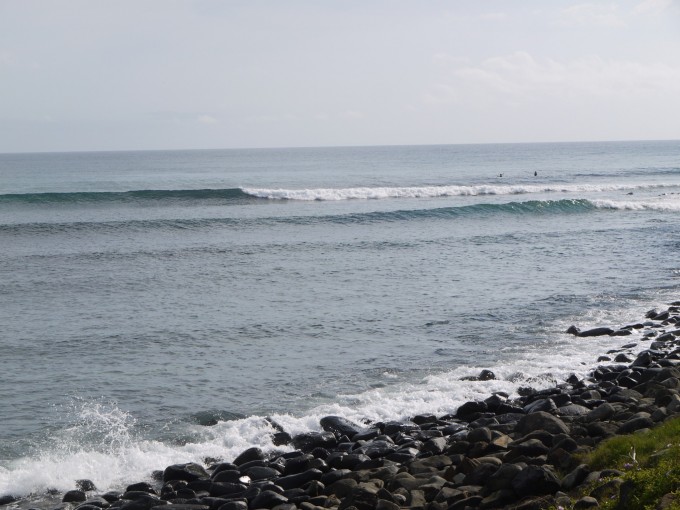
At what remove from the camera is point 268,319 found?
20.5 meters

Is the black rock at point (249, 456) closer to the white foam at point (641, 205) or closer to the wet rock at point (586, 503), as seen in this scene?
the wet rock at point (586, 503)

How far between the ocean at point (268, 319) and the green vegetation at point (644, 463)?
5315 mm

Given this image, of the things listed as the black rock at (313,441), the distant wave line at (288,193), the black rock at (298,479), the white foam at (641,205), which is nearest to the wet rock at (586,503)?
the black rock at (298,479)

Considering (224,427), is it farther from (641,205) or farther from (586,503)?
(641,205)

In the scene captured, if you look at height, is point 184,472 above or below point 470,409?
below

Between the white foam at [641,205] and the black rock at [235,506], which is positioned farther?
the white foam at [641,205]

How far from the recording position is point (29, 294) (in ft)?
77.1

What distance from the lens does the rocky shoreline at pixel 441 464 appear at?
28.3 ft

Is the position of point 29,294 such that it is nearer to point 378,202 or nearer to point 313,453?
point 313,453

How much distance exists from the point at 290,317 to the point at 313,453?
9.12 metres

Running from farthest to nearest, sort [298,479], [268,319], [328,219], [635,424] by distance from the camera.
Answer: [328,219] < [268,319] < [298,479] < [635,424]

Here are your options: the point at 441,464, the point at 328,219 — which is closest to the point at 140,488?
the point at 441,464

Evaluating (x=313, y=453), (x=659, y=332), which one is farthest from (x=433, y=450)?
(x=659, y=332)

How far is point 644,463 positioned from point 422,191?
5386 cm
